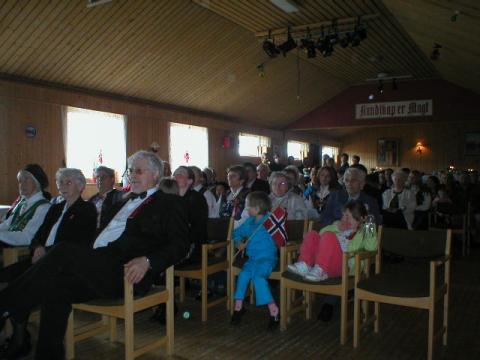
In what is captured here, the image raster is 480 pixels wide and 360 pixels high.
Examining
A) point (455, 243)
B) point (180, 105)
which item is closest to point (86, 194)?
point (180, 105)

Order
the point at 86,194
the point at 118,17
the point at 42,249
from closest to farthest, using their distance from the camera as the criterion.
A: 1. the point at 42,249
2. the point at 118,17
3. the point at 86,194

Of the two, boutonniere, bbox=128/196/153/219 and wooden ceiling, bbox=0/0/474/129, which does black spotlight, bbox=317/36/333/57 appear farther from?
boutonniere, bbox=128/196/153/219

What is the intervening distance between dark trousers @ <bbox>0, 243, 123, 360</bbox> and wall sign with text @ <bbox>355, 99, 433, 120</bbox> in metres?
11.0

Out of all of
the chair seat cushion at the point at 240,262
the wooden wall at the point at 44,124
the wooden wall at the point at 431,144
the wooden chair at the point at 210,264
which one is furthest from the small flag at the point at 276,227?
the wooden wall at the point at 431,144

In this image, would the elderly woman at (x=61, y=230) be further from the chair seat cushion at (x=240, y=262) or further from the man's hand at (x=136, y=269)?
the chair seat cushion at (x=240, y=262)

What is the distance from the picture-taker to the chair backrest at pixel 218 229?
4.01 m

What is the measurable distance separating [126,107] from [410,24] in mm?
5320

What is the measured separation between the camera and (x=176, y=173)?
423 cm

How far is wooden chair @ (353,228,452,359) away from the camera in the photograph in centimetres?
279

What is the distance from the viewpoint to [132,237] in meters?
2.68

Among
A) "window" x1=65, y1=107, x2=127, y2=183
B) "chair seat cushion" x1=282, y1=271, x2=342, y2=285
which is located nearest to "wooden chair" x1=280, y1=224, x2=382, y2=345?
"chair seat cushion" x1=282, y1=271, x2=342, y2=285

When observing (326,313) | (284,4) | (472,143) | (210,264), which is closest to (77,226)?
(210,264)

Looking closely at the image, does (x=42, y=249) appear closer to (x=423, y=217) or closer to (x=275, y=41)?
(x=423, y=217)

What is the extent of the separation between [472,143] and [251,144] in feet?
26.1
